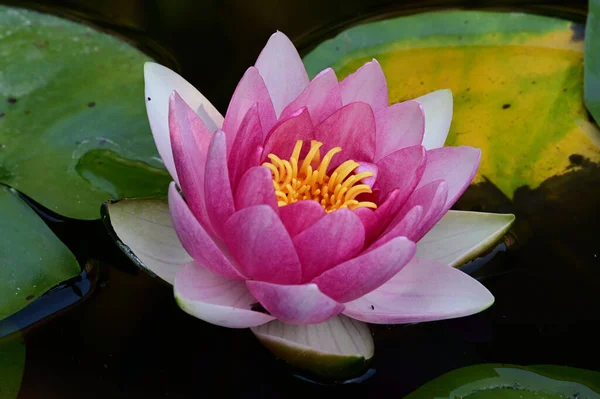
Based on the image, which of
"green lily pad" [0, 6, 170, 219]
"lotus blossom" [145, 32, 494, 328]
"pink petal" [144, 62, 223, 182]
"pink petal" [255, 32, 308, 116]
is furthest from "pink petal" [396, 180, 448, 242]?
"green lily pad" [0, 6, 170, 219]

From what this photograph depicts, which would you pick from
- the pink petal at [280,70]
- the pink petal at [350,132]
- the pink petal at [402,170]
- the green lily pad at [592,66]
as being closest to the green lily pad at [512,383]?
the pink petal at [402,170]

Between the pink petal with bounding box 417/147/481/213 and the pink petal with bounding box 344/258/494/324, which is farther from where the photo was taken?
the pink petal with bounding box 417/147/481/213

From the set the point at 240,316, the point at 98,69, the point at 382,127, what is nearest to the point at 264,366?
the point at 240,316

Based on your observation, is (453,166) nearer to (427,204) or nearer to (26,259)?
(427,204)

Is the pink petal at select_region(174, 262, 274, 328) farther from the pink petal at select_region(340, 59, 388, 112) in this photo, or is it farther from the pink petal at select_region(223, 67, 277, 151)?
the pink petal at select_region(340, 59, 388, 112)

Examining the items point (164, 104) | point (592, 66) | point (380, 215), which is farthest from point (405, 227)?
point (592, 66)

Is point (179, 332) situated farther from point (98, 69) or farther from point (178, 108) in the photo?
point (98, 69)

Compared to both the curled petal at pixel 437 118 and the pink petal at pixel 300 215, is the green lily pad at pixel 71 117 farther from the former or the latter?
the curled petal at pixel 437 118
